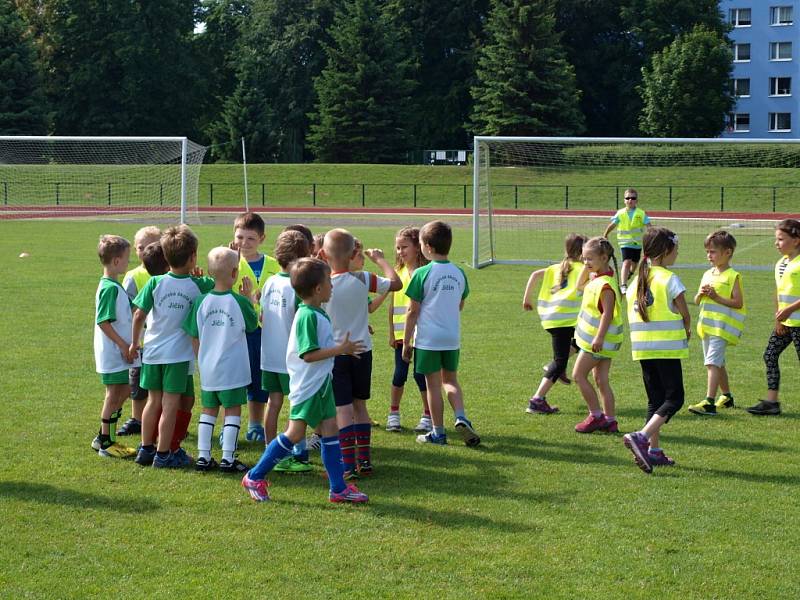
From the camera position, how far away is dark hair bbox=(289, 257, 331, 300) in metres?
5.88

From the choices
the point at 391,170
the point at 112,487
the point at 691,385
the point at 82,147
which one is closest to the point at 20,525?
the point at 112,487

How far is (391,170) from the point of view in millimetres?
50875

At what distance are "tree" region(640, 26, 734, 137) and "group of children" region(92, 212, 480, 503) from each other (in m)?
51.4

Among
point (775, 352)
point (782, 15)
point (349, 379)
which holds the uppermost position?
point (782, 15)

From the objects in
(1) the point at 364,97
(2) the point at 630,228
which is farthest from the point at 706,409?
(1) the point at 364,97

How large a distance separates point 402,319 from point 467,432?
4.05 feet

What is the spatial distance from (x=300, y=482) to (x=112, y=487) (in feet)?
3.74

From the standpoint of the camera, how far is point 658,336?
22.6ft

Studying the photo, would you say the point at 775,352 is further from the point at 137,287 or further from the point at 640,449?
the point at 137,287

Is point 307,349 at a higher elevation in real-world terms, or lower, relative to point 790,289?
lower

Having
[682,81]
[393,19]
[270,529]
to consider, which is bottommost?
[270,529]

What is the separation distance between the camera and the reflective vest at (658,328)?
6891 mm

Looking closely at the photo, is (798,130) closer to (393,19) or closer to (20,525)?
(393,19)

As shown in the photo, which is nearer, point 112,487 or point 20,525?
point 20,525
